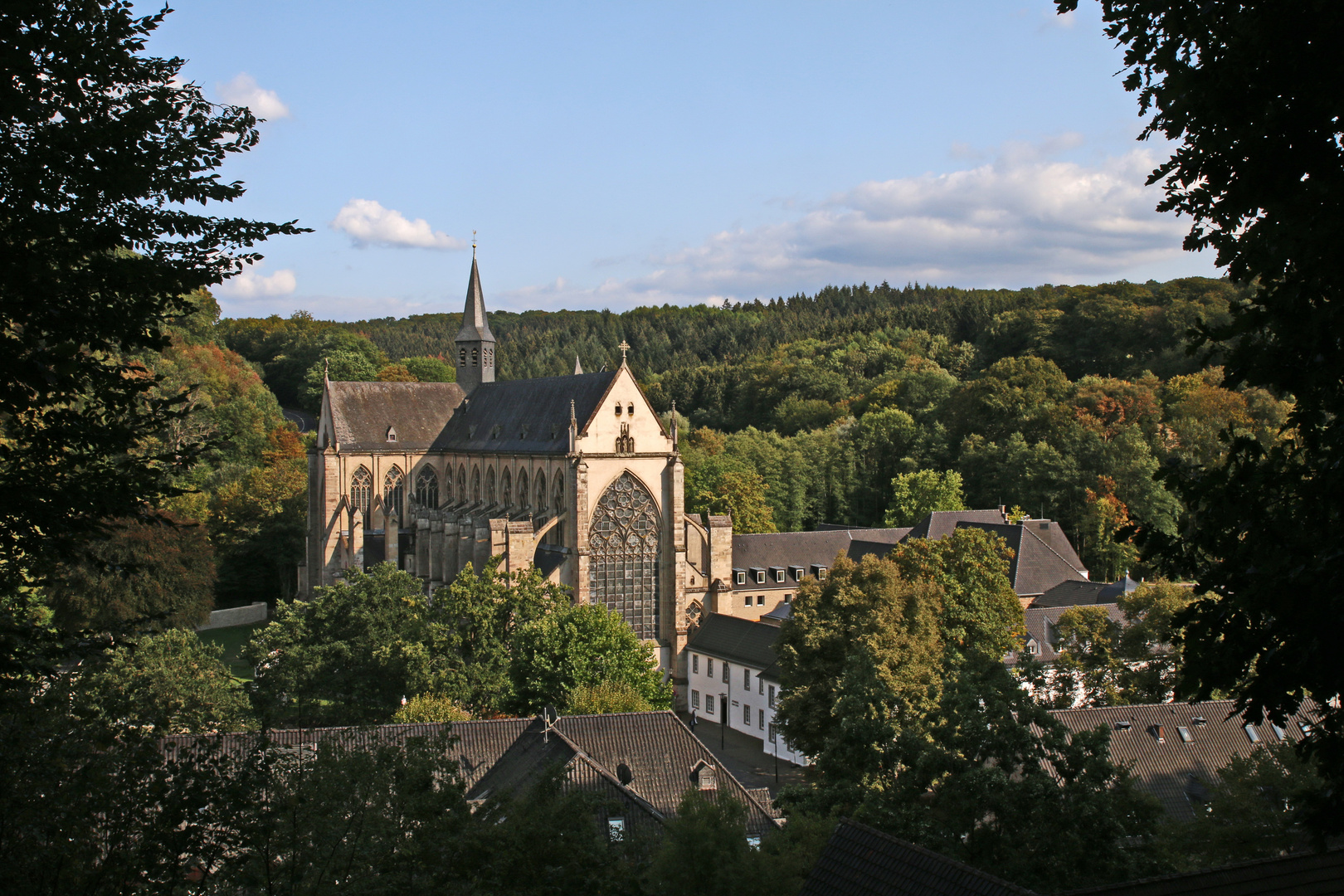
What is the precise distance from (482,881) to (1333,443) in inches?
389

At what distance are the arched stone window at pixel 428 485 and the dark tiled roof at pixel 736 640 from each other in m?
19.2

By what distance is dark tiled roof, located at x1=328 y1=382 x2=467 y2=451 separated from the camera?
59875 mm

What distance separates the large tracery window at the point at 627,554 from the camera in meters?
47.1

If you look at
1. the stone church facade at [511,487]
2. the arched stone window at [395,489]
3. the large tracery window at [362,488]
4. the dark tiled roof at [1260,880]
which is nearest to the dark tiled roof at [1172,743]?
the dark tiled roof at [1260,880]

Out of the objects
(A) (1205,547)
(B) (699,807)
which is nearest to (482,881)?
(B) (699,807)

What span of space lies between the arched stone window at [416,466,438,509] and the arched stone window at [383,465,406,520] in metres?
0.86

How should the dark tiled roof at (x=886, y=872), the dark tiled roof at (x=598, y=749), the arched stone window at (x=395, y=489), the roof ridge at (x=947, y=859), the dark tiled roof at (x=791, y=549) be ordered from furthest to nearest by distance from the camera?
the arched stone window at (x=395, y=489) → the dark tiled roof at (x=791, y=549) → the dark tiled roof at (x=598, y=749) → the dark tiled roof at (x=886, y=872) → the roof ridge at (x=947, y=859)

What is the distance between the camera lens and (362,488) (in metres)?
59.9

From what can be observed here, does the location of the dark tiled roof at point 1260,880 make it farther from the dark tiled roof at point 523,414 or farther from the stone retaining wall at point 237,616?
the stone retaining wall at point 237,616

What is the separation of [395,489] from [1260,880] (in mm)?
52963

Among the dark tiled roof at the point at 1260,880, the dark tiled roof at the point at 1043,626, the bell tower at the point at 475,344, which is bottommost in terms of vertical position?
the dark tiled roof at the point at 1043,626

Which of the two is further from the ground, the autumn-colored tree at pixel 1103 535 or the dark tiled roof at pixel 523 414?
the dark tiled roof at pixel 523 414

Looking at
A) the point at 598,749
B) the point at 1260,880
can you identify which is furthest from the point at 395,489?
the point at 1260,880

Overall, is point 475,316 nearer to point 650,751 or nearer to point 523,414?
point 523,414
